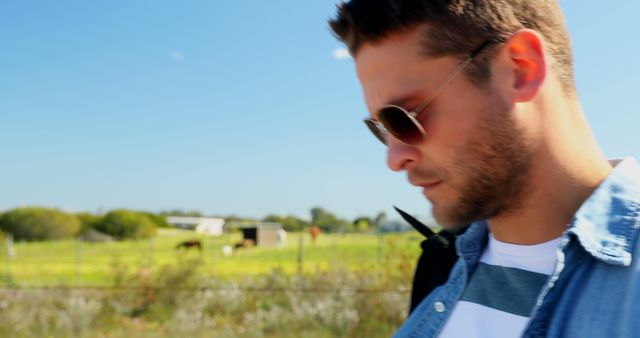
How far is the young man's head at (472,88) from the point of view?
1340 millimetres

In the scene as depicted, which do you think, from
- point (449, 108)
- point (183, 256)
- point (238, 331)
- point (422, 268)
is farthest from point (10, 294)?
point (449, 108)

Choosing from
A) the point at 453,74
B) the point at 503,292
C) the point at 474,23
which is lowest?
the point at 503,292

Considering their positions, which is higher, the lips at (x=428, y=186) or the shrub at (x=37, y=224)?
the lips at (x=428, y=186)

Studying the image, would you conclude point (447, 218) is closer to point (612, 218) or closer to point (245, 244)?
point (612, 218)

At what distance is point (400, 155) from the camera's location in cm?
151

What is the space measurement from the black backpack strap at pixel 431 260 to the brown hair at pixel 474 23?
694 mm

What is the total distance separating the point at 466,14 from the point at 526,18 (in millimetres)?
148

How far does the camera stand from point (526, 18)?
1.37 m

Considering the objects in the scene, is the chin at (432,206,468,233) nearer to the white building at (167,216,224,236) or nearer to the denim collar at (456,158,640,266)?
the denim collar at (456,158,640,266)

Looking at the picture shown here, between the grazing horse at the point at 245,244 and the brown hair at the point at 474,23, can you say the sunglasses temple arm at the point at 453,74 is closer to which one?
the brown hair at the point at 474,23

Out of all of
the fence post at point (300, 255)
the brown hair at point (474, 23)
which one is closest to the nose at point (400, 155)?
the brown hair at point (474, 23)

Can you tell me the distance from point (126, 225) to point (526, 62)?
37.9m

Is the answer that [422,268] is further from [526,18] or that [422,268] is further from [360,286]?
[360,286]

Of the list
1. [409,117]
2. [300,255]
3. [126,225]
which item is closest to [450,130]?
[409,117]
